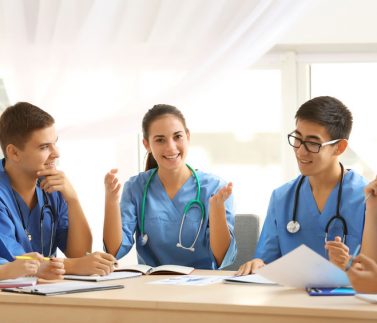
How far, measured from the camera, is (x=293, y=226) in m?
2.27

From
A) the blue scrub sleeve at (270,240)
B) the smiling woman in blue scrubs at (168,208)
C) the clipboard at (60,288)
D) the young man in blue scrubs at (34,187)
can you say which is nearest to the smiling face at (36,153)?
the young man in blue scrubs at (34,187)

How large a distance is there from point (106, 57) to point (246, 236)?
3.43 feet

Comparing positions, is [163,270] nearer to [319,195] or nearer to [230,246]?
[230,246]

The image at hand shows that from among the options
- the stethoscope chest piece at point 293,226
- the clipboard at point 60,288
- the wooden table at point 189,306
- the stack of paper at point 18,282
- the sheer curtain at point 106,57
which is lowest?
the wooden table at point 189,306

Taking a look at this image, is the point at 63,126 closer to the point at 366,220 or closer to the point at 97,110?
the point at 97,110

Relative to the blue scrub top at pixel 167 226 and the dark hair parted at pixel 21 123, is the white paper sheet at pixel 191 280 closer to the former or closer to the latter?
the blue scrub top at pixel 167 226

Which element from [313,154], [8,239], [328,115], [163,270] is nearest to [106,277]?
[163,270]

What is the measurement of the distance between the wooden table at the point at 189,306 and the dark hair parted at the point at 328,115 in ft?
2.02

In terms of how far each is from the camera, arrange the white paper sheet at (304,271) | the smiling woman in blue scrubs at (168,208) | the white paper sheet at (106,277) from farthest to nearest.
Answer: the smiling woman in blue scrubs at (168,208) → the white paper sheet at (106,277) → the white paper sheet at (304,271)

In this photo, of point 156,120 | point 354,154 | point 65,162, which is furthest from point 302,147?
point 65,162

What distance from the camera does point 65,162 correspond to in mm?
3420

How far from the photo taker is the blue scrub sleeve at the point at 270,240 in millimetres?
2303

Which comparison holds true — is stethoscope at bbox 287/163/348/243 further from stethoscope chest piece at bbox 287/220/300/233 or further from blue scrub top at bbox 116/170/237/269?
blue scrub top at bbox 116/170/237/269

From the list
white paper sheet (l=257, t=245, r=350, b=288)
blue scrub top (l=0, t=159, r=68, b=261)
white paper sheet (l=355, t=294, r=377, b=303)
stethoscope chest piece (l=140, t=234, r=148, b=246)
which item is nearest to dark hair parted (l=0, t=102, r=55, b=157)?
blue scrub top (l=0, t=159, r=68, b=261)
